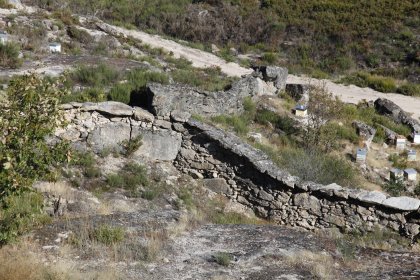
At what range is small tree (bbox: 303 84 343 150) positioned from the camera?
1454 cm

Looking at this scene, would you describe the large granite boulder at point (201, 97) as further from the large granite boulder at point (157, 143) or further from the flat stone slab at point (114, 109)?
the flat stone slab at point (114, 109)

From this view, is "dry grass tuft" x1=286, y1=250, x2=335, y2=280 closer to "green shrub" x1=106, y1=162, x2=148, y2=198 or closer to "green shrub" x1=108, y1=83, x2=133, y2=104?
"green shrub" x1=106, y1=162, x2=148, y2=198

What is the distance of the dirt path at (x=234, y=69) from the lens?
21.3 m

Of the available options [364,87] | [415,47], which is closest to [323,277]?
[364,87]

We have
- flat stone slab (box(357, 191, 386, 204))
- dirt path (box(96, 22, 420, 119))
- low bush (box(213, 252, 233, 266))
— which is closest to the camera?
low bush (box(213, 252, 233, 266))

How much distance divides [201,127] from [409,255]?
5495mm

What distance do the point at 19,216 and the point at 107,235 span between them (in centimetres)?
116

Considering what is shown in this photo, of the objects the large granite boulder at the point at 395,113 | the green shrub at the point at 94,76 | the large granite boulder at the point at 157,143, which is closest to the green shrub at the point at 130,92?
the green shrub at the point at 94,76

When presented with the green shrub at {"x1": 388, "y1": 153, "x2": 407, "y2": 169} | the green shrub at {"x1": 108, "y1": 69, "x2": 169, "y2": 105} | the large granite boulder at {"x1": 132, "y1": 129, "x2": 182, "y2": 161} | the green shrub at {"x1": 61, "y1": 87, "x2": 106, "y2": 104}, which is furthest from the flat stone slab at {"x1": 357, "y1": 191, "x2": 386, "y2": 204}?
the green shrub at {"x1": 61, "y1": 87, "x2": 106, "y2": 104}

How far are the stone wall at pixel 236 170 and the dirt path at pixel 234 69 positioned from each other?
30.1ft

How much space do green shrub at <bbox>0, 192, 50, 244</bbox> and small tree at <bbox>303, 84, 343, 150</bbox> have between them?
8281 mm

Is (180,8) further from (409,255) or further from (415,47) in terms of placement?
(409,255)

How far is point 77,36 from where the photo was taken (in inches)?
807

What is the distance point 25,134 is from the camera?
5.98 metres
